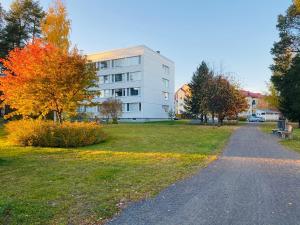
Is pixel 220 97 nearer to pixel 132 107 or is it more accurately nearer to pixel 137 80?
pixel 137 80

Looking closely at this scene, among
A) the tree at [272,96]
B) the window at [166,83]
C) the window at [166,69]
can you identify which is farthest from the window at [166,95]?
the tree at [272,96]

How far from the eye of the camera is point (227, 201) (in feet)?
19.4

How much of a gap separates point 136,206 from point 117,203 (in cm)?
40

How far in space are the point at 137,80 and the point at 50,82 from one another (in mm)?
37122

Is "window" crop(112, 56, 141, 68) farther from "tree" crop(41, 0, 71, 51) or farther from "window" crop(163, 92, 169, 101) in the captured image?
"tree" crop(41, 0, 71, 51)

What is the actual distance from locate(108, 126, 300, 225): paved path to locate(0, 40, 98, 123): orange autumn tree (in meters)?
11.2

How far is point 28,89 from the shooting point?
17578mm

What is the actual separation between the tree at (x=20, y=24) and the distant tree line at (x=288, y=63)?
101ft

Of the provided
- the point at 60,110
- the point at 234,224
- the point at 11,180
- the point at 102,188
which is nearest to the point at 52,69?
the point at 60,110

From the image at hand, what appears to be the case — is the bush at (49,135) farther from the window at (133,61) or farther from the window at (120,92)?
the window at (120,92)

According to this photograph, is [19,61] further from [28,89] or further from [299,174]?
[299,174]

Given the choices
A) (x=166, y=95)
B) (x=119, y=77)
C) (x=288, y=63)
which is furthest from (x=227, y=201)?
(x=166, y=95)

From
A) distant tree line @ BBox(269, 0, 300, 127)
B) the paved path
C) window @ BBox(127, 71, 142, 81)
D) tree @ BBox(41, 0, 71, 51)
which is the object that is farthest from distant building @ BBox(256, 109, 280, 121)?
the paved path

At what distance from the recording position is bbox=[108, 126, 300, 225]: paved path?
4895mm
